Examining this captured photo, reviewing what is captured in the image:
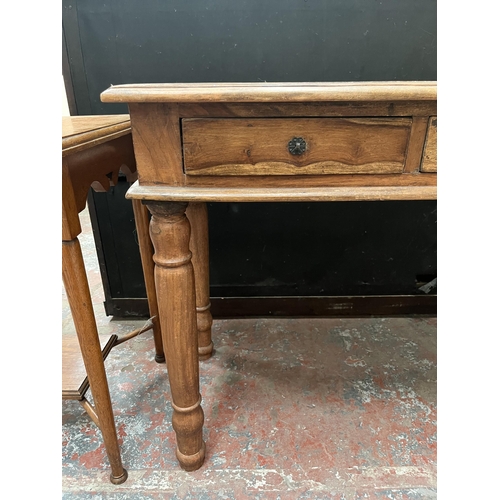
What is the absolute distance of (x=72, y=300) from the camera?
Answer: 76 centimetres

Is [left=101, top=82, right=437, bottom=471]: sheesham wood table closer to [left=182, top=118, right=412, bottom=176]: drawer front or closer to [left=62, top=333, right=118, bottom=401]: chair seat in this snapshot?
[left=182, top=118, right=412, bottom=176]: drawer front

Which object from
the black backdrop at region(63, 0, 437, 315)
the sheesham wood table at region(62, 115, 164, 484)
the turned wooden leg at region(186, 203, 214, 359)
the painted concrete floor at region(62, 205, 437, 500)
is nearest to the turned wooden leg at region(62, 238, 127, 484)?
the sheesham wood table at region(62, 115, 164, 484)

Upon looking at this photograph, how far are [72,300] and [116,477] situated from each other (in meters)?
0.47

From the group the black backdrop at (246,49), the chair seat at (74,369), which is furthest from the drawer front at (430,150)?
the chair seat at (74,369)

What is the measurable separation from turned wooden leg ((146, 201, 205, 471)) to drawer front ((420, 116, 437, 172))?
0.46 meters

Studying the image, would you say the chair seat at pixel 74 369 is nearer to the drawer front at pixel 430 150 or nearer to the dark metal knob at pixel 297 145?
the dark metal knob at pixel 297 145

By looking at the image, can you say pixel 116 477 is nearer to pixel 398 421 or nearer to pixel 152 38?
pixel 398 421

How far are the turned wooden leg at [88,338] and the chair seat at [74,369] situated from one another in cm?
12

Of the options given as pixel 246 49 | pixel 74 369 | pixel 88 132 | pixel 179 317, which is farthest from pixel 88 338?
pixel 246 49

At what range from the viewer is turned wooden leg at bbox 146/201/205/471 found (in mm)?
732

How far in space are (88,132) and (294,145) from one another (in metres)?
0.40

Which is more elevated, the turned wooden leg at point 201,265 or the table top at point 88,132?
the table top at point 88,132

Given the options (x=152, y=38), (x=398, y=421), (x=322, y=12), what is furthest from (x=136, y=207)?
(x=398, y=421)

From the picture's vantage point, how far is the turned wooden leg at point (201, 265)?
1.16m
